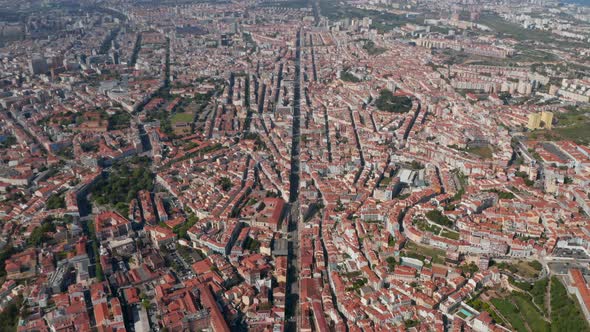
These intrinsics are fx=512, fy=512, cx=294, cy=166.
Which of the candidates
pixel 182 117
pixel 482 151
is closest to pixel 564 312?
pixel 482 151

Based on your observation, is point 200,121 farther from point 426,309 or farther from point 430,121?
point 426,309

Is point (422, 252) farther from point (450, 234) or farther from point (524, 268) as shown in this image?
point (524, 268)

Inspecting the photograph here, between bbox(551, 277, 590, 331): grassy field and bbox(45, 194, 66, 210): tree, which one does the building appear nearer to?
bbox(551, 277, 590, 331): grassy field

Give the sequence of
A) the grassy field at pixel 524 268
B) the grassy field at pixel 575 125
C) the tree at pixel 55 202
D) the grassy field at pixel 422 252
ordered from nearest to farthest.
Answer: the grassy field at pixel 524 268 → the grassy field at pixel 422 252 → the tree at pixel 55 202 → the grassy field at pixel 575 125

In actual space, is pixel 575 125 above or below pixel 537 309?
above

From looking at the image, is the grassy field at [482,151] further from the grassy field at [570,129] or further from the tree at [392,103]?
the tree at [392,103]

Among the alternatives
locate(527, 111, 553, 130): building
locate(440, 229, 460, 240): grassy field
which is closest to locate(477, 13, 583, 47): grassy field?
locate(527, 111, 553, 130): building

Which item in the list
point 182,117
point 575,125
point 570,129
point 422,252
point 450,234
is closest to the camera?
point 422,252

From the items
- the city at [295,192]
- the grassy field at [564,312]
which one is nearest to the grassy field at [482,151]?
the city at [295,192]

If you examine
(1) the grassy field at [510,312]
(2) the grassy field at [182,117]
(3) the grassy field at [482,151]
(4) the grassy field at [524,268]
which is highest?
(3) the grassy field at [482,151]
